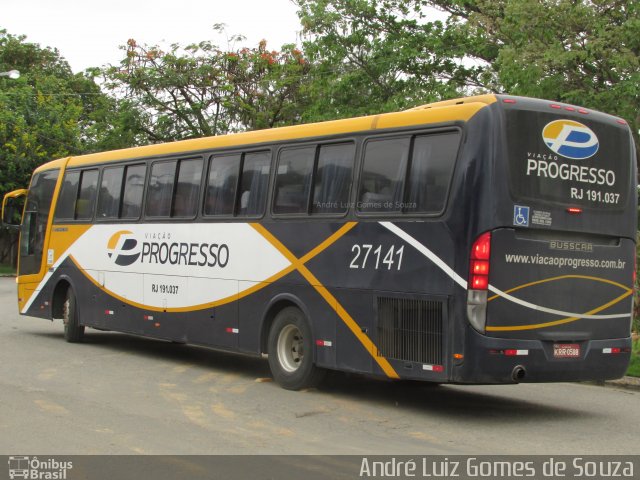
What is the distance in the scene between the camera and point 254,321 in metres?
12.1

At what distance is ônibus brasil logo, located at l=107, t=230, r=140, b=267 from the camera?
1483 cm

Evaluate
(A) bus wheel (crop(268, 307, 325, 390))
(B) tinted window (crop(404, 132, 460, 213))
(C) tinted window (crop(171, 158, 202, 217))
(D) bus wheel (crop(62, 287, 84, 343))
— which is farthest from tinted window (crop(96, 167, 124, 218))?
(B) tinted window (crop(404, 132, 460, 213))

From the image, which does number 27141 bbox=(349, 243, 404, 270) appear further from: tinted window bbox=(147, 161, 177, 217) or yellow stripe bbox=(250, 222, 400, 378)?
tinted window bbox=(147, 161, 177, 217)

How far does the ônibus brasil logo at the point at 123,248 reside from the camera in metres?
14.8

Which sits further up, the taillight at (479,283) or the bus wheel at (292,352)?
the taillight at (479,283)

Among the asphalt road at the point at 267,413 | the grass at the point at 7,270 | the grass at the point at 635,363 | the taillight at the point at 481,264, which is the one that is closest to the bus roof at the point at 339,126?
the taillight at the point at 481,264

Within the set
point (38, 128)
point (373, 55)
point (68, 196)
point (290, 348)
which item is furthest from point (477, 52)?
point (38, 128)

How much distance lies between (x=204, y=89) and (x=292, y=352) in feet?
88.6

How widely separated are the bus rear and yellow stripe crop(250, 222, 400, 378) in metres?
1.09

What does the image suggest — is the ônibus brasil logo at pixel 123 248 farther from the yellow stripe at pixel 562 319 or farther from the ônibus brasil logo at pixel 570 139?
the ônibus brasil logo at pixel 570 139

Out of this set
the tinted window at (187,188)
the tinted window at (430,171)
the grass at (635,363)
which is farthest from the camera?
the tinted window at (187,188)

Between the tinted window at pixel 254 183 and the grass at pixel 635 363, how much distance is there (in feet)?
18.5
